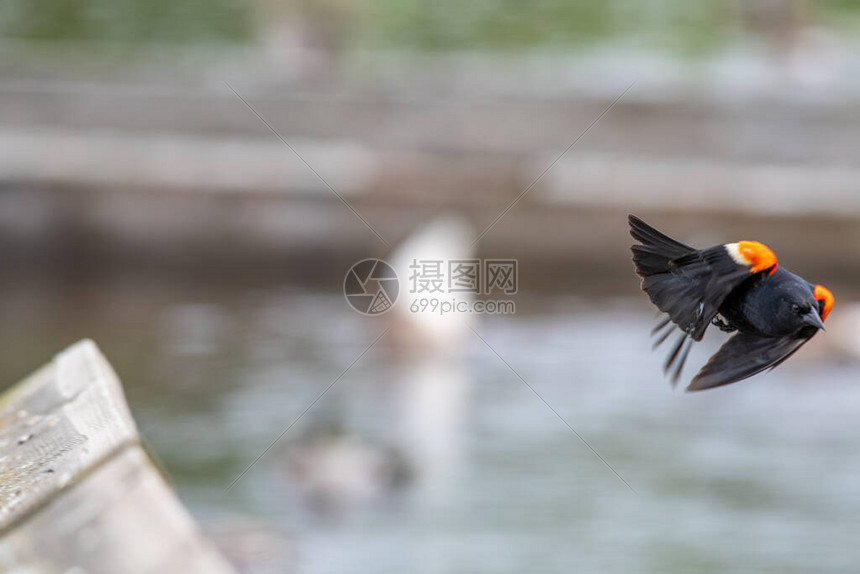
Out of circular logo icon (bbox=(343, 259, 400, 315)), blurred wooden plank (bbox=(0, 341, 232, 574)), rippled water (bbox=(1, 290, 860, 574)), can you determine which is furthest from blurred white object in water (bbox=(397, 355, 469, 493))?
blurred wooden plank (bbox=(0, 341, 232, 574))

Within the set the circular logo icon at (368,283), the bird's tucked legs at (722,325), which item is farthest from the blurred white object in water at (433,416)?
the bird's tucked legs at (722,325)

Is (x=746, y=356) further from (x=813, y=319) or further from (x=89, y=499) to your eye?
(x=89, y=499)

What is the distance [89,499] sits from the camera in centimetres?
107

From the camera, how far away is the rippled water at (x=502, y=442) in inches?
255

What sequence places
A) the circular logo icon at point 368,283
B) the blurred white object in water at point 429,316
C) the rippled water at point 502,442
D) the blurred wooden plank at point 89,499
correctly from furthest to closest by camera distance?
the circular logo icon at point 368,283 < the blurred white object in water at point 429,316 < the rippled water at point 502,442 < the blurred wooden plank at point 89,499

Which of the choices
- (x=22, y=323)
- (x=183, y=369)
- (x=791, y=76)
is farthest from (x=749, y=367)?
(x=791, y=76)

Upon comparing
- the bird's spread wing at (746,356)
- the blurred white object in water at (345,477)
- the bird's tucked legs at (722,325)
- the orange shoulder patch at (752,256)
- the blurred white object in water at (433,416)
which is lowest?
the blurred white object in water at (433,416)

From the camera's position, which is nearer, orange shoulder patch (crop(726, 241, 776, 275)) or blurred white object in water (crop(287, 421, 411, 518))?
orange shoulder patch (crop(726, 241, 776, 275))

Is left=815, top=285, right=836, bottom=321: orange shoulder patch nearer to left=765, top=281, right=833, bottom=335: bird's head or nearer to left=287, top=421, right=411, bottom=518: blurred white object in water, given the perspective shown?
left=765, top=281, right=833, bottom=335: bird's head

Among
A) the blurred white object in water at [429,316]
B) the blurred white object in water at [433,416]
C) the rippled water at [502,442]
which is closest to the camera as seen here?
the rippled water at [502,442]

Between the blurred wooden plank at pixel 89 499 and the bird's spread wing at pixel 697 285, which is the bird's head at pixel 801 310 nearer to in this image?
the bird's spread wing at pixel 697 285

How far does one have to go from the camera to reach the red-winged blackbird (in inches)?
48.9

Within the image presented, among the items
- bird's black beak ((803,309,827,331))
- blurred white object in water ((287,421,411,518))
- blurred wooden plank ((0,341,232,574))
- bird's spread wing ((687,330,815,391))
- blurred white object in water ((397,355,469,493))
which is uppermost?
bird's black beak ((803,309,827,331))

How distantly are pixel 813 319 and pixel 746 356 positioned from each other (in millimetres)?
103
